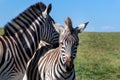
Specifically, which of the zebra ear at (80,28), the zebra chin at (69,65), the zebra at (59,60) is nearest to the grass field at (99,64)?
the zebra at (59,60)

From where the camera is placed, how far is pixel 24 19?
11.9 metres

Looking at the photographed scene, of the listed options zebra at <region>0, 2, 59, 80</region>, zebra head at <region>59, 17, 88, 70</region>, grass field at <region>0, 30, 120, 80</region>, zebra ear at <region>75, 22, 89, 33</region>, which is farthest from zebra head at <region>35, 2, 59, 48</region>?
grass field at <region>0, 30, 120, 80</region>

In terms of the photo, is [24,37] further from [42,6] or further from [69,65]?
[69,65]

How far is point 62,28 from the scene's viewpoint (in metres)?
9.98

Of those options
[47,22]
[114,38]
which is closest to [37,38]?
[47,22]

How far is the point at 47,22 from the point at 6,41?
125 centimetres

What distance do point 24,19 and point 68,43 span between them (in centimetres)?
266

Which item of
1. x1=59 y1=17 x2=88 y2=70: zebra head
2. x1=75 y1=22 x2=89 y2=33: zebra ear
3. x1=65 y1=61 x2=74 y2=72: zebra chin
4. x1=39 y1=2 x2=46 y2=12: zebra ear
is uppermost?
x1=39 y1=2 x2=46 y2=12: zebra ear

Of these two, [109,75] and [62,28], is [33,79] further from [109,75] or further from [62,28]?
[109,75]

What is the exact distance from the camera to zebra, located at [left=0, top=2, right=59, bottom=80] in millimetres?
11039

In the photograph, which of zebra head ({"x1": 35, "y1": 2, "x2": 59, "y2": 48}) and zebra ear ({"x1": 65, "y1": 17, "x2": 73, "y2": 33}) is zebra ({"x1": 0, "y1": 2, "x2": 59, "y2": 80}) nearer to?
zebra head ({"x1": 35, "y1": 2, "x2": 59, "y2": 48})

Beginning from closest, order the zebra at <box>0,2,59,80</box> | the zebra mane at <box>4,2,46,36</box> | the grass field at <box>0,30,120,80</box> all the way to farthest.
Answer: the zebra at <box>0,2,59,80</box>, the zebra mane at <box>4,2,46,36</box>, the grass field at <box>0,30,120,80</box>

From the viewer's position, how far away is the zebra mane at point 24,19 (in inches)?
457

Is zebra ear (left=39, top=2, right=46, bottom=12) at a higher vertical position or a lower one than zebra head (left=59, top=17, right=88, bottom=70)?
higher
